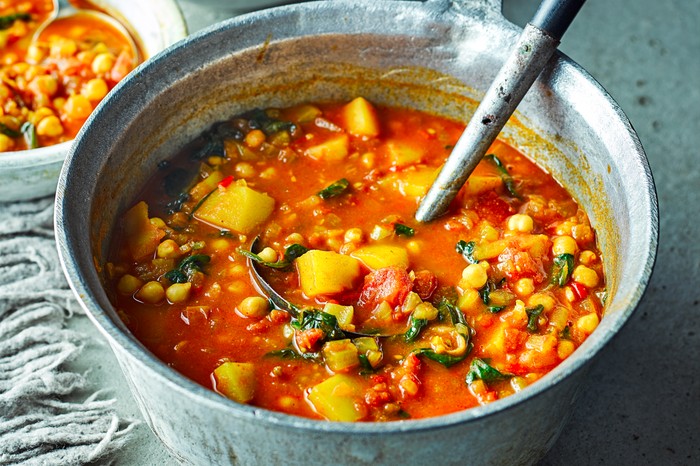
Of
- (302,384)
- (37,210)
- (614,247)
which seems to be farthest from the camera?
(37,210)

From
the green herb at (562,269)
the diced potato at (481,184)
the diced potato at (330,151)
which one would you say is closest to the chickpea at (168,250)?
the diced potato at (330,151)

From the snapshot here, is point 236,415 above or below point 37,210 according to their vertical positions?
above

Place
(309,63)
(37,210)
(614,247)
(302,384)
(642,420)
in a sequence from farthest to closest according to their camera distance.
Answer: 1. (37,210)
2. (309,63)
3. (642,420)
4. (614,247)
5. (302,384)

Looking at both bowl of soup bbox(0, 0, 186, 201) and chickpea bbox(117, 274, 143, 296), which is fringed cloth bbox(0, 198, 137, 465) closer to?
bowl of soup bbox(0, 0, 186, 201)

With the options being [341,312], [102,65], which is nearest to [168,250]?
[341,312]

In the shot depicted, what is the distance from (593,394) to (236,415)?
1886mm

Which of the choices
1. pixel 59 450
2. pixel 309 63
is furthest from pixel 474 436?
pixel 309 63

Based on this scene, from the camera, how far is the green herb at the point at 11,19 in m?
4.87

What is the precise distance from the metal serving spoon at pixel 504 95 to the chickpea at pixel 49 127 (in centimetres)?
193

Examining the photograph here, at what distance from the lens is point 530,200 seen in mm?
3676

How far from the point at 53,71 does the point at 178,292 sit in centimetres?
197

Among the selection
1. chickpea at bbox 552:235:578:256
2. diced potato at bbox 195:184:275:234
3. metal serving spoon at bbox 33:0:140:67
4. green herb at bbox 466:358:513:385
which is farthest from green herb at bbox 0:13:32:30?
green herb at bbox 466:358:513:385

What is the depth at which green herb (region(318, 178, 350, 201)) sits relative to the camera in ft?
11.9

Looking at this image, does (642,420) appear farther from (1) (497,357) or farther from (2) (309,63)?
(2) (309,63)
